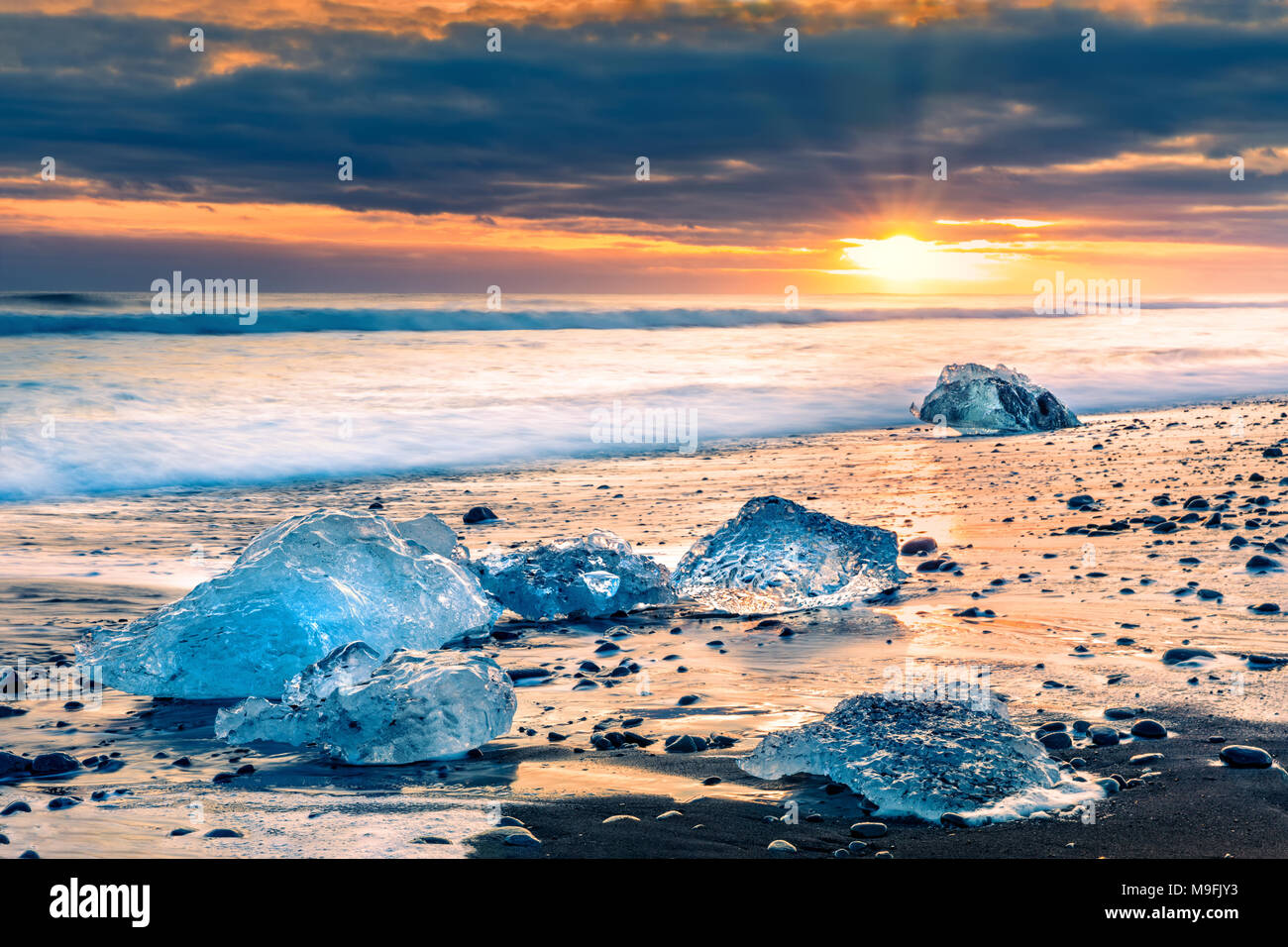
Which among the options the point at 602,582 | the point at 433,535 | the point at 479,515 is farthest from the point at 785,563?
the point at 479,515

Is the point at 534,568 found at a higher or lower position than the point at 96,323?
lower

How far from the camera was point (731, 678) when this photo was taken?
13.8 feet

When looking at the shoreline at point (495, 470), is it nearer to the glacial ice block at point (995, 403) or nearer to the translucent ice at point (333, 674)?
the glacial ice block at point (995, 403)

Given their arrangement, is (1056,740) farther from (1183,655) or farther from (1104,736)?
(1183,655)

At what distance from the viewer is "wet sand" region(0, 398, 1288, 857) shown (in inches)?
109

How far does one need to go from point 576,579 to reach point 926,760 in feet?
8.29

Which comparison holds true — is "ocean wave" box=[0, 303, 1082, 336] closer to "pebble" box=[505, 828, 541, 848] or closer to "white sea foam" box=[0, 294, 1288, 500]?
"white sea foam" box=[0, 294, 1288, 500]

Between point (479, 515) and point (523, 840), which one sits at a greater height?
point (479, 515)

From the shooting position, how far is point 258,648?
429cm

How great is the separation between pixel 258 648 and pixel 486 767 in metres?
1.40

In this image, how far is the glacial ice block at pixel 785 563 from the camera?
206 inches

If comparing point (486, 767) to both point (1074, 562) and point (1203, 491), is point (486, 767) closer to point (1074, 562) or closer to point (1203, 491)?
point (1074, 562)

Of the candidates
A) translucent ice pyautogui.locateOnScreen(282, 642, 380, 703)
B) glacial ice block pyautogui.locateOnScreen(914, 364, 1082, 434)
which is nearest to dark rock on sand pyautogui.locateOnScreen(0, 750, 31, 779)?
translucent ice pyautogui.locateOnScreen(282, 642, 380, 703)

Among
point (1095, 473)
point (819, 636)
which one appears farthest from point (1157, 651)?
point (1095, 473)
